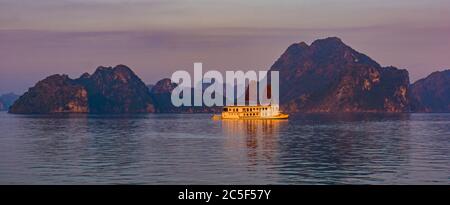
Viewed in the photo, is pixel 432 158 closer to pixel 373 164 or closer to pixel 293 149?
pixel 373 164

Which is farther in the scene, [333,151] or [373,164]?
[333,151]

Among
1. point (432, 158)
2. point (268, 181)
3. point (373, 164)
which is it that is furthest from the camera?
point (432, 158)

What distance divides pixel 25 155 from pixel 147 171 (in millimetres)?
25004

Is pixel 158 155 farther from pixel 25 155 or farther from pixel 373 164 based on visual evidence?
pixel 373 164

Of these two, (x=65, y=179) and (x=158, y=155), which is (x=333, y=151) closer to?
(x=158, y=155)

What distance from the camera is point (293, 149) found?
86188 mm
